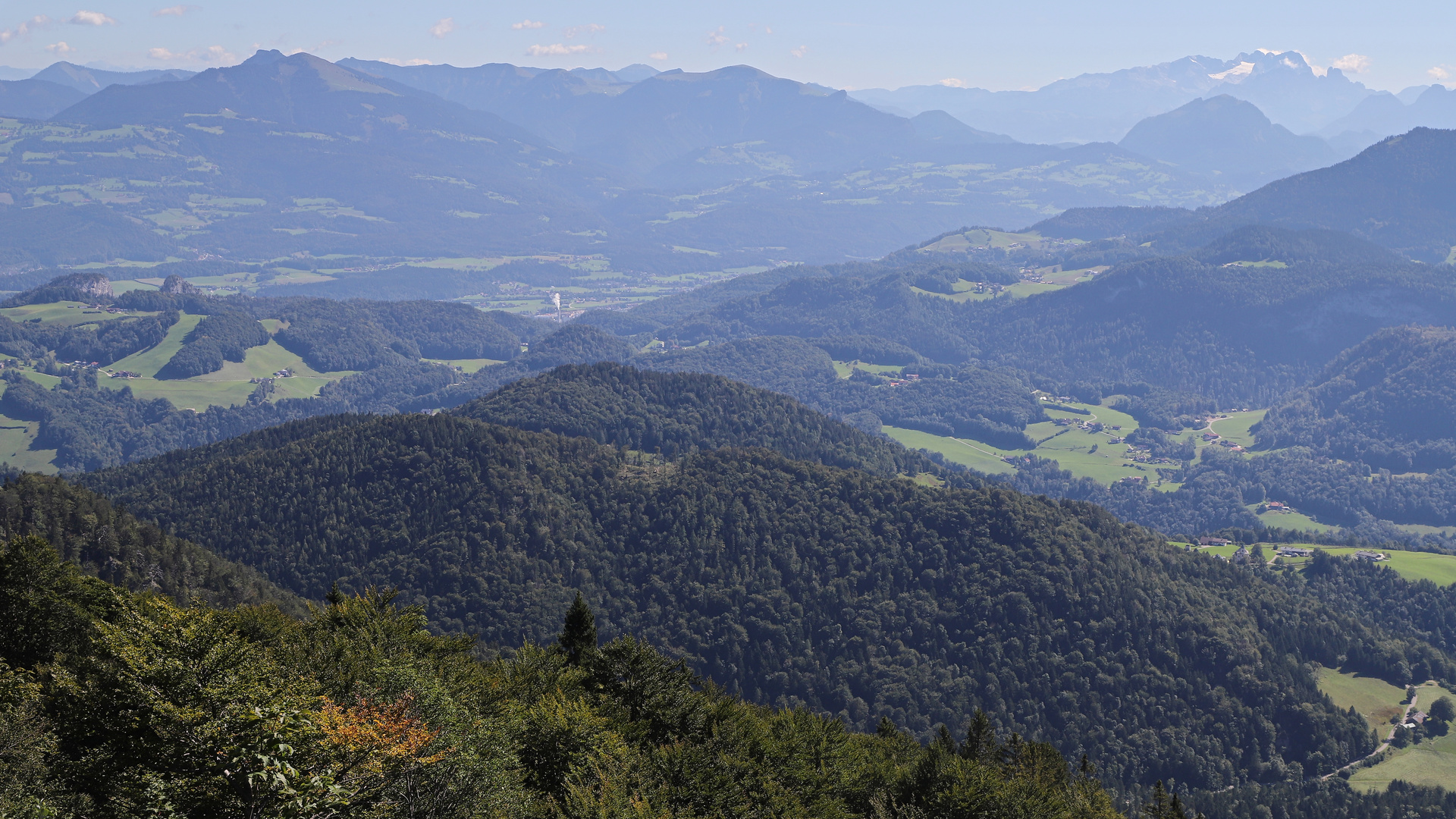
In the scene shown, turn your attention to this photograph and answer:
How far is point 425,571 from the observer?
186m

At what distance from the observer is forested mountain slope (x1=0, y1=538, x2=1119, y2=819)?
2862cm

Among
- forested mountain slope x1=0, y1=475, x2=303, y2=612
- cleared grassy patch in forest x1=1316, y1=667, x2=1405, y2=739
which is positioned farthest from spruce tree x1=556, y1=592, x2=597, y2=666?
cleared grassy patch in forest x1=1316, y1=667, x2=1405, y2=739

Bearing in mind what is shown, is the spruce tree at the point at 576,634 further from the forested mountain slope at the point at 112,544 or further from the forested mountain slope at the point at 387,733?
the forested mountain slope at the point at 112,544

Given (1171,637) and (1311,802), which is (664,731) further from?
(1171,637)

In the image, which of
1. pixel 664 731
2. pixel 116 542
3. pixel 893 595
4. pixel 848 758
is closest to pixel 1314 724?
pixel 893 595

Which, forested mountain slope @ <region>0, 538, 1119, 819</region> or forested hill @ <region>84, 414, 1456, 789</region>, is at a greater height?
forested mountain slope @ <region>0, 538, 1119, 819</region>

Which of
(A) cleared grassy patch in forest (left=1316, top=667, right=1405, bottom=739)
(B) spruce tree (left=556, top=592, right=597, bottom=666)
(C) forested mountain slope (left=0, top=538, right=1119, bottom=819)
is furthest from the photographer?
(A) cleared grassy patch in forest (left=1316, top=667, right=1405, bottom=739)

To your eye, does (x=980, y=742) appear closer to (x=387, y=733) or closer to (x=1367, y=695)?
(x=387, y=733)

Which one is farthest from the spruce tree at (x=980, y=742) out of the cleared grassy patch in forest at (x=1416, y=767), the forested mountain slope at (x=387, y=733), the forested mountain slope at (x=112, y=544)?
the cleared grassy patch in forest at (x=1416, y=767)

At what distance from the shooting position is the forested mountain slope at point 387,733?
28.6 m

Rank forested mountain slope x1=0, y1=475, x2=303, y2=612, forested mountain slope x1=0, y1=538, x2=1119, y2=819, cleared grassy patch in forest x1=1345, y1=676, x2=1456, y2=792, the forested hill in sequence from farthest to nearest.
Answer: the forested hill → cleared grassy patch in forest x1=1345, y1=676, x2=1456, y2=792 → forested mountain slope x1=0, y1=475, x2=303, y2=612 → forested mountain slope x1=0, y1=538, x2=1119, y2=819

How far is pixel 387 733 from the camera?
36.6 meters

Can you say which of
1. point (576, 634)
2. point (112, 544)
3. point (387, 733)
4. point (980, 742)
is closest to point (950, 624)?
point (980, 742)

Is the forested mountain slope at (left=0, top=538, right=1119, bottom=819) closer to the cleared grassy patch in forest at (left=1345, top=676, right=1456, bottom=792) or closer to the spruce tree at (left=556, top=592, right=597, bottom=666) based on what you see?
the spruce tree at (left=556, top=592, right=597, bottom=666)
